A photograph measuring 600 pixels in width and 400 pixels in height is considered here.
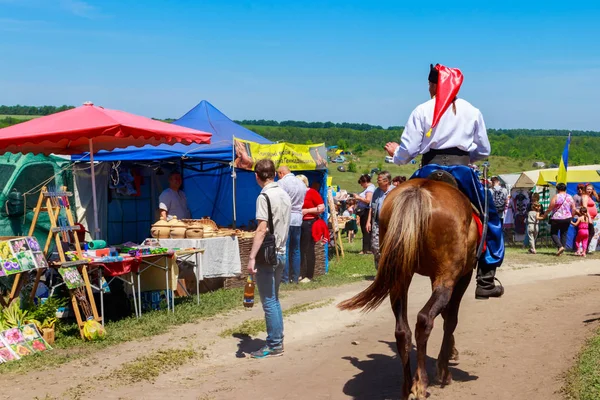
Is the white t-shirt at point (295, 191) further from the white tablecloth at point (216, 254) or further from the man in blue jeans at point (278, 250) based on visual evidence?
the man in blue jeans at point (278, 250)

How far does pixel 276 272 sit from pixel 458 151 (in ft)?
7.57

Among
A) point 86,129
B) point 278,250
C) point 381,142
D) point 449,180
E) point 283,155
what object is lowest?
point 278,250

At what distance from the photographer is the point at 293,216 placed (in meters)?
12.2

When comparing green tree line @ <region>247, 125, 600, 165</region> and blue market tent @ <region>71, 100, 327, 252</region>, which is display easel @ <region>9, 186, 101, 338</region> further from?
green tree line @ <region>247, 125, 600, 165</region>

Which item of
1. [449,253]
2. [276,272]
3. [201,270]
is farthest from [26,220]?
[449,253]

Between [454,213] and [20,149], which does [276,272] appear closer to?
[454,213]

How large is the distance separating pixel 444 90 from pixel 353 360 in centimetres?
297

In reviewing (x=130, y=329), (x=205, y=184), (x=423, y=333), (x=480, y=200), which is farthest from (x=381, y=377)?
(x=205, y=184)

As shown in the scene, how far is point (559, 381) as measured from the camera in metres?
6.47

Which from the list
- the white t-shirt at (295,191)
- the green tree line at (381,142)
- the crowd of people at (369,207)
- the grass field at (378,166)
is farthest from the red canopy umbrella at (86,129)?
the green tree line at (381,142)

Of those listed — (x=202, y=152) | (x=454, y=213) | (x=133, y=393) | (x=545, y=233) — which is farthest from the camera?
(x=545, y=233)

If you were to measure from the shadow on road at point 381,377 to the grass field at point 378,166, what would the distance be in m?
44.7

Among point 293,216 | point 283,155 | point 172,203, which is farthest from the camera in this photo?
point 283,155

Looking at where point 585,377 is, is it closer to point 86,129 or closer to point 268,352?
point 268,352
